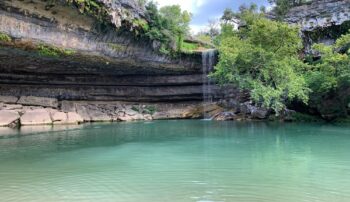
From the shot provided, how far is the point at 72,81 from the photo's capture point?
2678cm

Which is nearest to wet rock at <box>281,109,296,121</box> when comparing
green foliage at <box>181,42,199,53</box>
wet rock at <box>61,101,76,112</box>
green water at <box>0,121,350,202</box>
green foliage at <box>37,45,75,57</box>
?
green foliage at <box>181,42,199,53</box>

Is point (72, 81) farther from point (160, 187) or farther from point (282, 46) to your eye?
point (160, 187)

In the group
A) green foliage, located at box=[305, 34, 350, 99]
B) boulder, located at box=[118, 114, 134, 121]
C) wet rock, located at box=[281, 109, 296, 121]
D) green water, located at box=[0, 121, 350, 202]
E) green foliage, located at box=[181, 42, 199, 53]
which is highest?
green foliage, located at box=[181, 42, 199, 53]

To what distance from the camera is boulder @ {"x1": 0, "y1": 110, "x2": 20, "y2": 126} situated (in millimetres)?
21266

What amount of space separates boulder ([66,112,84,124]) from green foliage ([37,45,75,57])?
5.17 metres

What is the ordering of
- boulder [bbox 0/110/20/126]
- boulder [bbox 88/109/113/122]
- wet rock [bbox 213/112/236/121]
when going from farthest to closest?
boulder [bbox 88/109/113/122] → wet rock [bbox 213/112/236/121] → boulder [bbox 0/110/20/126]

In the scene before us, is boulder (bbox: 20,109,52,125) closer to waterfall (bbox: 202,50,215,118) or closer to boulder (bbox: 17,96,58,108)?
boulder (bbox: 17,96,58,108)

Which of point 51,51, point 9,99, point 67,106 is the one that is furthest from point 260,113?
point 9,99

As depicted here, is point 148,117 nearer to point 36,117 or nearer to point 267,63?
point 36,117

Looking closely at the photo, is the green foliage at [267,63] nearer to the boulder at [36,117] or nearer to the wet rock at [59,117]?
the wet rock at [59,117]

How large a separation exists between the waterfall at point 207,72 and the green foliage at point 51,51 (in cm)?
1006

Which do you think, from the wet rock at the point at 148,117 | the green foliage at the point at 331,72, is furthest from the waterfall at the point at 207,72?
the green foliage at the point at 331,72

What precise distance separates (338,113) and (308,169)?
1563 cm

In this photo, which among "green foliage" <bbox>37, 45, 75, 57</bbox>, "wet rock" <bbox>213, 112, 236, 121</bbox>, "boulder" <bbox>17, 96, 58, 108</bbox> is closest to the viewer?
"green foliage" <bbox>37, 45, 75, 57</bbox>
